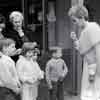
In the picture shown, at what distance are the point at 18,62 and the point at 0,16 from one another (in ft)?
6.00

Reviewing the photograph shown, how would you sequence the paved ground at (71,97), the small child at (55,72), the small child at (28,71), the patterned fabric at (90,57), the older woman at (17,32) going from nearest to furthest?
the patterned fabric at (90,57)
the small child at (28,71)
the older woman at (17,32)
the small child at (55,72)
the paved ground at (71,97)

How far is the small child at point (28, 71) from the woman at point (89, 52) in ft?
2.66

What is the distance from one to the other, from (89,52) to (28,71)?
3.45 feet

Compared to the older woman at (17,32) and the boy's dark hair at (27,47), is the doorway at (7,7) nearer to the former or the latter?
the older woman at (17,32)

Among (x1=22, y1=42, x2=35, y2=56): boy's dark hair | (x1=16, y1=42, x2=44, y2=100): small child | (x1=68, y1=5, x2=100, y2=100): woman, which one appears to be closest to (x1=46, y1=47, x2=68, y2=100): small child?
(x1=16, y1=42, x2=44, y2=100): small child

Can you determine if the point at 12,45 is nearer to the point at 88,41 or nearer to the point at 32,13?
the point at 88,41

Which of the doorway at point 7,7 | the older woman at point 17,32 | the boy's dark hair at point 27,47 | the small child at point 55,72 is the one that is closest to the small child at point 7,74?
the boy's dark hair at point 27,47

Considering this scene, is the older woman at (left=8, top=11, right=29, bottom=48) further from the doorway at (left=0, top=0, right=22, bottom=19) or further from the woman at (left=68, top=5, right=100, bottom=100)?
the doorway at (left=0, top=0, right=22, bottom=19)

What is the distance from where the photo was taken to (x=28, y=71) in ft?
18.3

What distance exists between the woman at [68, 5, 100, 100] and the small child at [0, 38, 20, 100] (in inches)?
37.3

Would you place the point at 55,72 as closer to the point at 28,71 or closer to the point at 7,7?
the point at 28,71

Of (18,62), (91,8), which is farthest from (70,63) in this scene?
(18,62)

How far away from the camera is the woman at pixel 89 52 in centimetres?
498

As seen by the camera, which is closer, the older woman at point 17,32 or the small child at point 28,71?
the small child at point 28,71
